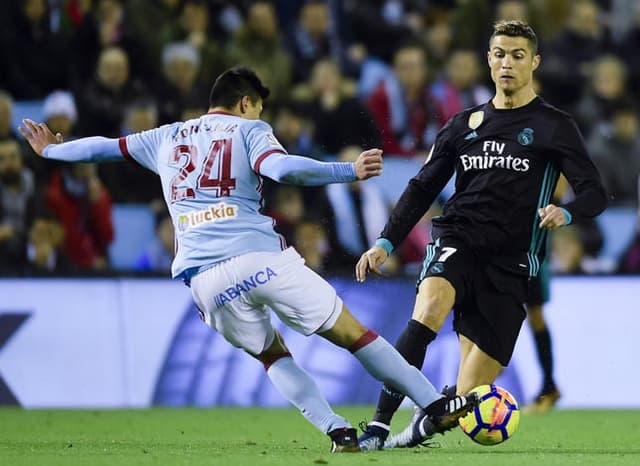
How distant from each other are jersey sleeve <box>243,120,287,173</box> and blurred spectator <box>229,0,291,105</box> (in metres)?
7.28

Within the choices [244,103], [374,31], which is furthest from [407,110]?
[244,103]

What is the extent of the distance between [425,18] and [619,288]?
5.42 m

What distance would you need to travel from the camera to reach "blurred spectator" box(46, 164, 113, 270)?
13.0 meters

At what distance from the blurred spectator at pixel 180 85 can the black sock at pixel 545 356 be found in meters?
4.22

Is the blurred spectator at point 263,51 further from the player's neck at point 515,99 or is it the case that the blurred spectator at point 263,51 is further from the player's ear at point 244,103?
the player's ear at point 244,103

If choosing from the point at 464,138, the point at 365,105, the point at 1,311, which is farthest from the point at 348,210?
the point at 464,138

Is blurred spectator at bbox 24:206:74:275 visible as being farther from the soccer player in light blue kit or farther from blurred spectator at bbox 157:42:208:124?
the soccer player in light blue kit

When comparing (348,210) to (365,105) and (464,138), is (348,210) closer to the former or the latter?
(365,105)

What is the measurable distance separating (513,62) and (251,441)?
2766 millimetres

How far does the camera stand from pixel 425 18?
1706 centimetres

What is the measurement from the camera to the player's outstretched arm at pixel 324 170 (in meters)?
7.19

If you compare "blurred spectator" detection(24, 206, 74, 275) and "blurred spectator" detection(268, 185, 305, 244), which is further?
"blurred spectator" detection(268, 185, 305, 244)

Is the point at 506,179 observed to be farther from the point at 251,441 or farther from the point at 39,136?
the point at 39,136

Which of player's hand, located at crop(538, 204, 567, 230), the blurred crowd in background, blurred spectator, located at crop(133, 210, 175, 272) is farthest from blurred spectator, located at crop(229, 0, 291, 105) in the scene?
player's hand, located at crop(538, 204, 567, 230)
